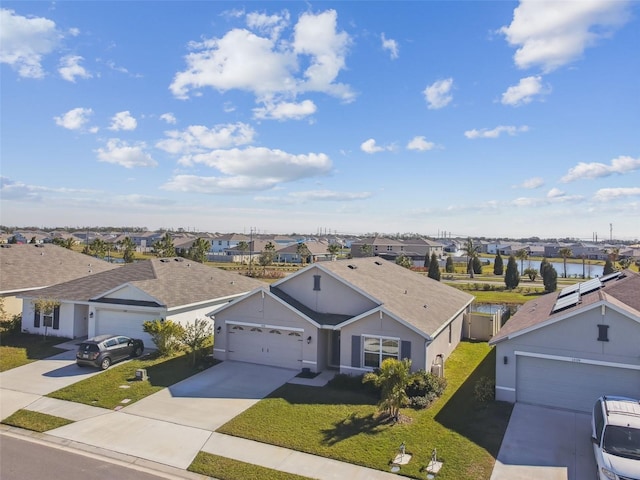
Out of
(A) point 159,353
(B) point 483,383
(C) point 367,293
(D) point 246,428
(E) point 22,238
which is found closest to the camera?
(D) point 246,428

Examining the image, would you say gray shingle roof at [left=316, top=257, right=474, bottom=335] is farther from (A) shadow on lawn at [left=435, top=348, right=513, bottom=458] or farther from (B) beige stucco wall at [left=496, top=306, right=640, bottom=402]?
(B) beige stucco wall at [left=496, top=306, right=640, bottom=402]

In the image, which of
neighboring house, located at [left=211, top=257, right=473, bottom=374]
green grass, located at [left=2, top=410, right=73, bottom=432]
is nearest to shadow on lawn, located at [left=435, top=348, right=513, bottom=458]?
neighboring house, located at [left=211, top=257, right=473, bottom=374]

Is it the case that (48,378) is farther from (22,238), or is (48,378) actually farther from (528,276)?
(22,238)

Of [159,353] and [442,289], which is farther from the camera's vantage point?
[442,289]

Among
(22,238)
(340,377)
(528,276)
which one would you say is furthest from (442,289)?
(22,238)

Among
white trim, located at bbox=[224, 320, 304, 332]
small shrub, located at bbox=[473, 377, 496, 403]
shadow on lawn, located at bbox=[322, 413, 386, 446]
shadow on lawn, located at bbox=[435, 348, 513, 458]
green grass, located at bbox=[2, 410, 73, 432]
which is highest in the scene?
white trim, located at bbox=[224, 320, 304, 332]

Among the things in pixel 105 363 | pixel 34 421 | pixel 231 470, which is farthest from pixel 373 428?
pixel 105 363

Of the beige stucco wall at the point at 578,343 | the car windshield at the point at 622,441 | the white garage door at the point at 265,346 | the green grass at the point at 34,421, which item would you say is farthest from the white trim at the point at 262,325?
the car windshield at the point at 622,441
